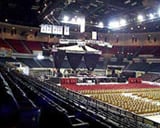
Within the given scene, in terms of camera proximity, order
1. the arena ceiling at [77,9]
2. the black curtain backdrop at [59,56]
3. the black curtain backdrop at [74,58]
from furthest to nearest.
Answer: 1. the black curtain backdrop at [74,58]
2. the black curtain backdrop at [59,56]
3. the arena ceiling at [77,9]

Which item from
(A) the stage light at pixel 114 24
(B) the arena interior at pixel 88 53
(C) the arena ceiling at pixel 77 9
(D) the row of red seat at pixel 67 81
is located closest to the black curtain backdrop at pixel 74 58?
(B) the arena interior at pixel 88 53

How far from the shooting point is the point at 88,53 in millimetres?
22500

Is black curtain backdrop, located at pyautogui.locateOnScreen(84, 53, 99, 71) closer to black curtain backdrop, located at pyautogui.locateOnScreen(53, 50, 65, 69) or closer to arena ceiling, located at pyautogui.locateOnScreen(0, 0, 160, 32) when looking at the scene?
black curtain backdrop, located at pyautogui.locateOnScreen(53, 50, 65, 69)

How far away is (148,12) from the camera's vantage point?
21.5m

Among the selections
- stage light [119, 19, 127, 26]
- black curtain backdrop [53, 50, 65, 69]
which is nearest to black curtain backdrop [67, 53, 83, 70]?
black curtain backdrop [53, 50, 65, 69]

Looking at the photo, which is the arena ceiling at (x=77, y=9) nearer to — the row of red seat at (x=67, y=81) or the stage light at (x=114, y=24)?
the stage light at (x=114, y=24)

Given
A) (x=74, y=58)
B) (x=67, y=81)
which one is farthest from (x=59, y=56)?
(x=67, y=81)

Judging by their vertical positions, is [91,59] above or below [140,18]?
below

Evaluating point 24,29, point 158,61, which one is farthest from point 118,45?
point 24,29

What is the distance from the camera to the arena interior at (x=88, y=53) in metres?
11.3

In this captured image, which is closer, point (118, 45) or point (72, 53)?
point (72, 53)

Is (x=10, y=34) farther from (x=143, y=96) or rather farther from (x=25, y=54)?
(x=143, y=96)

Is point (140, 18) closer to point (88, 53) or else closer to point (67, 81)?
point (88, 53)

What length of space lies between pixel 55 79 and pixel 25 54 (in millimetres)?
10450
